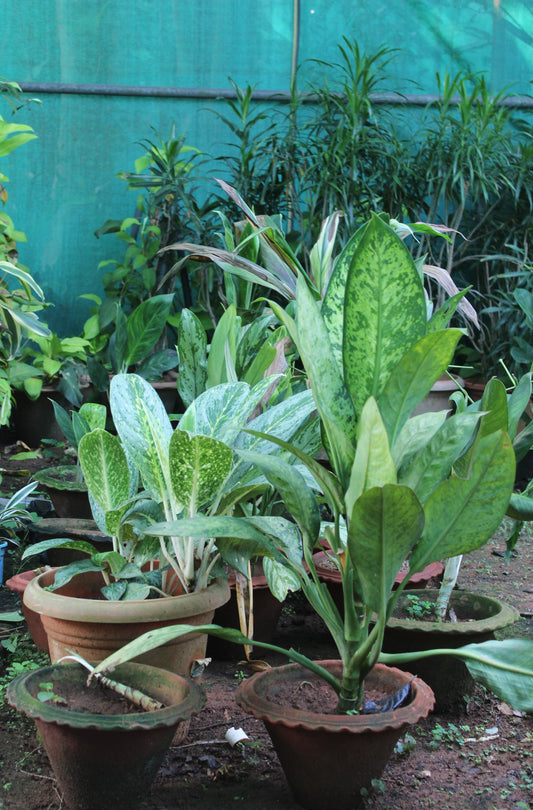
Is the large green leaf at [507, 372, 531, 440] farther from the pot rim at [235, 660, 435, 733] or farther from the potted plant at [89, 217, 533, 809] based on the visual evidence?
the pot rim at [235, 660, 435, 733]

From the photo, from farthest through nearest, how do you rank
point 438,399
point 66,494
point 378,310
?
point 438,399 → point 66,494 → point 378,310

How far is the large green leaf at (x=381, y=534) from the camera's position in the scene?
101cm

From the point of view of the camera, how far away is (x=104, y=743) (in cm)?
113

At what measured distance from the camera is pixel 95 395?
3.62 m

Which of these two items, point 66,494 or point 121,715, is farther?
point 66,494

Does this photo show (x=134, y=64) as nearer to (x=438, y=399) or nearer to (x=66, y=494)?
(x=438, y=399)

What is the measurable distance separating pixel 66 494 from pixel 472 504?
61.5 inches

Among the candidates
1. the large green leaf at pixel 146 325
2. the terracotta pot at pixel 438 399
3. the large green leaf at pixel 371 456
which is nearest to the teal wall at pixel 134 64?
the large green leaf at pixel 146 325

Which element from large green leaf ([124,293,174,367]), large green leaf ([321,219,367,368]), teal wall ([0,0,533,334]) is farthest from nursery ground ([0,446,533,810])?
teal wall ([0,0,533,334])

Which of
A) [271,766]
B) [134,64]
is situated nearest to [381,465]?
[271,766]

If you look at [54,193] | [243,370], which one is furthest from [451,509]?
[54,193]

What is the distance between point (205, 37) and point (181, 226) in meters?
1.16

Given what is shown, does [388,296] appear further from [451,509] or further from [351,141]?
[351,141]

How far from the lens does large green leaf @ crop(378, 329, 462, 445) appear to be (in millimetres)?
1063
